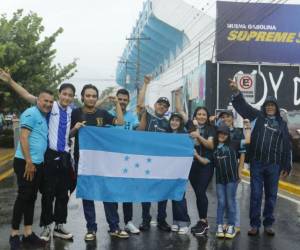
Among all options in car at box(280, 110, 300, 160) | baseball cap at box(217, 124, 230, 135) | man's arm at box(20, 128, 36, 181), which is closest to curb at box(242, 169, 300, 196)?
baseball cap at box(217, 124, 230, 135)

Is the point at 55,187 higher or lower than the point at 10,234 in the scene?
higher

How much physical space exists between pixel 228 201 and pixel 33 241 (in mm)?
2466

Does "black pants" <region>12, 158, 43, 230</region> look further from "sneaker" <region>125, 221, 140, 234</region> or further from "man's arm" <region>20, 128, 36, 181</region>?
"sneaker" <region>125, 221, 140, 234</region>

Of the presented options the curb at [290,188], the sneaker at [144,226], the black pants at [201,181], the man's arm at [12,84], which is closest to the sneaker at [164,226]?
the sneaker at [144,226]

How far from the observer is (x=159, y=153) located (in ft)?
20.7

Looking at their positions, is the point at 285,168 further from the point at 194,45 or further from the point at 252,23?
the point at 194,45

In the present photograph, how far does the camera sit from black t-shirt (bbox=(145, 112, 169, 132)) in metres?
6.38

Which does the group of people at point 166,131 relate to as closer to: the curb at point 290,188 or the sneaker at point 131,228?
the sneaker at point 131,228

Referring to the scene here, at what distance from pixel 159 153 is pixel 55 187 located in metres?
1.42

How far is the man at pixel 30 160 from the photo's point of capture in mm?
5406

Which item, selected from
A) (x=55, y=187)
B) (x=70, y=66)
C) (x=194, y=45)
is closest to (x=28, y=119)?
(x=55, y=187)

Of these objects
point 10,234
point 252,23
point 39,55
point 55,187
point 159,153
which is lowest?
point 10,234

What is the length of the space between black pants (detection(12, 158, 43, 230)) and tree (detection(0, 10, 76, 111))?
38.5 feet

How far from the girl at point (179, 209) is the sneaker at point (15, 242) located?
6.53 feet
